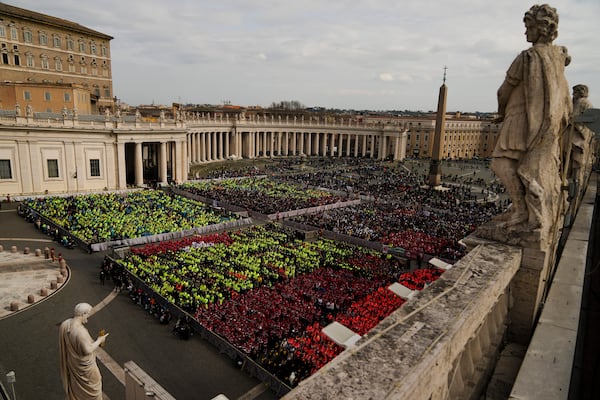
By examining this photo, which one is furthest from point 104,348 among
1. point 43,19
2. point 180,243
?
point 43,19

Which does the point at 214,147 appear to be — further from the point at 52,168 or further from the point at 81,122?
the point at 52,168

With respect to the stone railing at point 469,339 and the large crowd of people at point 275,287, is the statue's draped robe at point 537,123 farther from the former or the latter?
the large crowd of people at point 275,287

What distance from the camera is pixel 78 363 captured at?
645 centimetres

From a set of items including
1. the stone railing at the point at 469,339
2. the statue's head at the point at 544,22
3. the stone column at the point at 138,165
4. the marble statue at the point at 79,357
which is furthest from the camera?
the stone column at the point at 138,165

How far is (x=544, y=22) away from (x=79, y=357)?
10395 mm

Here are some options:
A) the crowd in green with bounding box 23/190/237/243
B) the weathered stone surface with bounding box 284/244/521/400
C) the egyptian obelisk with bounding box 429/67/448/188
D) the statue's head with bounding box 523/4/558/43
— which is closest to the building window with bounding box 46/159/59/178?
the crowd in green with bounding box 23/190/237/243

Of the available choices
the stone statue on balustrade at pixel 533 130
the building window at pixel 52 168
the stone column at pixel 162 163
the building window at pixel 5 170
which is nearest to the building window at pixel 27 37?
the building window at pixel 52 168

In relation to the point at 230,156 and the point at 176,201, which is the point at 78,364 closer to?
the point at 176,201

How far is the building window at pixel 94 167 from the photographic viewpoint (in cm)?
4928

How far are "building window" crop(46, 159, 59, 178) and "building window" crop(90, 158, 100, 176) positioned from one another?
3922mm

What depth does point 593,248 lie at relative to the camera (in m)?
16.6

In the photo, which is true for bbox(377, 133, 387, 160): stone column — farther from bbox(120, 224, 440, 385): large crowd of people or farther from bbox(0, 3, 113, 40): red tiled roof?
bbox(120, 224, 440, 385): large crowd of people

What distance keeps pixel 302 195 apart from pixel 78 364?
44082 mm

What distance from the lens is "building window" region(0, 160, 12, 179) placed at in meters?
42.3
